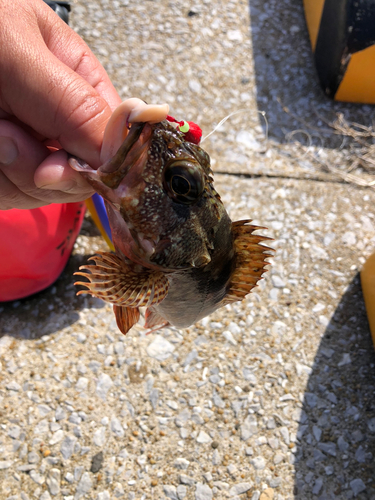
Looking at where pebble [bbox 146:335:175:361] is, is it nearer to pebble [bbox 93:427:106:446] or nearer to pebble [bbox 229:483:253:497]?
pebble [bbox 93:427:106:446]

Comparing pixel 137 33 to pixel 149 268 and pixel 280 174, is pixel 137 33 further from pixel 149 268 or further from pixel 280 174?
pixel 149 268

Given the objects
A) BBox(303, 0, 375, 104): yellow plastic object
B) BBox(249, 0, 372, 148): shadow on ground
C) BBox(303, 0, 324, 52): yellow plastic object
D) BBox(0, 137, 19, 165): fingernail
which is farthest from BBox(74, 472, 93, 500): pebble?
BBox(303, 0, 324, 52): yellow plastic object

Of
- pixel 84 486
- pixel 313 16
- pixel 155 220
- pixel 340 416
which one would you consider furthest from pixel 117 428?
pixel 313 16

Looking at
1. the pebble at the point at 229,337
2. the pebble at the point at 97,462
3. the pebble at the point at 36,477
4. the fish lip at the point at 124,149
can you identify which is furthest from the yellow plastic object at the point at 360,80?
the pebble at the point at 36,477

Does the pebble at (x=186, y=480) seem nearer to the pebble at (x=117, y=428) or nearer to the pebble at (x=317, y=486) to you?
the pebble at (x=117, y=428)

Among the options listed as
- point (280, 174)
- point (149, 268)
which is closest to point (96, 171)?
point (149, 268)

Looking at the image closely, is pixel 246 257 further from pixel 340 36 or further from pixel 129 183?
pixel 340 36
